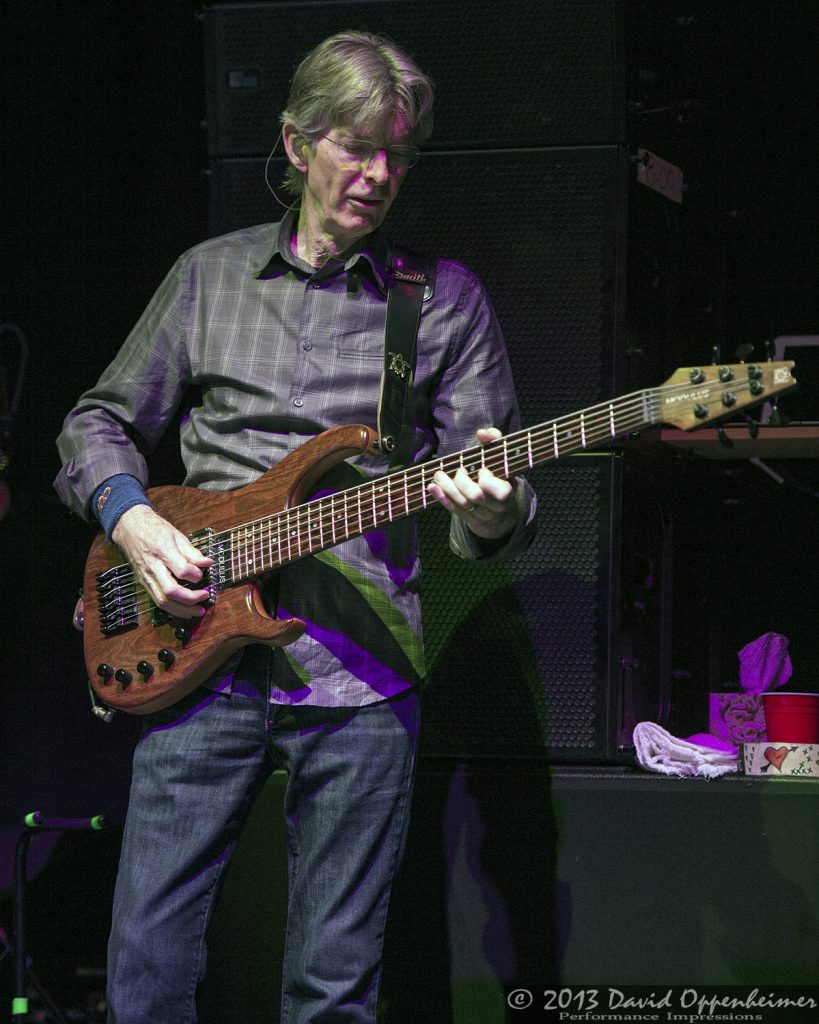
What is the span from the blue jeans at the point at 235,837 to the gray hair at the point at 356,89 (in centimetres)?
91

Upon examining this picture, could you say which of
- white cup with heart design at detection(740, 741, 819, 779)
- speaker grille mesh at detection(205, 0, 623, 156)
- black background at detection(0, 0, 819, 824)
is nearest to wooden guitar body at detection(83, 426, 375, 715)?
speaker grille mesh at detection(205, 0, 623, 156)

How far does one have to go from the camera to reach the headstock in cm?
173

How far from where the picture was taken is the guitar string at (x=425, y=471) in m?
1.82

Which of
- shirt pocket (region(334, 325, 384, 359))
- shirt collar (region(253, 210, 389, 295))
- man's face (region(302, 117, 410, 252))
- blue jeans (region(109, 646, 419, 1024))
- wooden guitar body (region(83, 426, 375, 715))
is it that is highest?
man's face (region(302, 117, 410, 252))

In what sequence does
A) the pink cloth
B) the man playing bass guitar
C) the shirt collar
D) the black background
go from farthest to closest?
1. the black background
2. the pink cloth
3. the shirt collar
4. the man playing bass guitar

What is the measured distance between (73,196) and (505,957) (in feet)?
7.64

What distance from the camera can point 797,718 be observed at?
8.67ft

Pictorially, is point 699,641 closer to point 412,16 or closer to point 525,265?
point 525,265

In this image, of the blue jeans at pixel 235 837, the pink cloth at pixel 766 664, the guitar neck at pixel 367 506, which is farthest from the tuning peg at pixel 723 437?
the pink cloth at pixel 766 664

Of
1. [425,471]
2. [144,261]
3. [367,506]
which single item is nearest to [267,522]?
[367,506]

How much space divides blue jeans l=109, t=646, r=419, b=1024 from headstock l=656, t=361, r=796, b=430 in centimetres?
66

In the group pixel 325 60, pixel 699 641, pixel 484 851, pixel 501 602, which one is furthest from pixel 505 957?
pixel 325 60

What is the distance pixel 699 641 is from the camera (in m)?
3.41

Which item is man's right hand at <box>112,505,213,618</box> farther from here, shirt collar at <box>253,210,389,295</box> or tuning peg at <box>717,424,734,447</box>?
tuning peg at <box>717,424,734,447</box>
